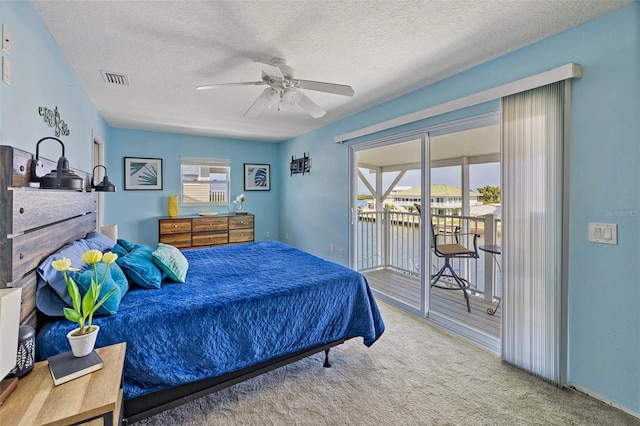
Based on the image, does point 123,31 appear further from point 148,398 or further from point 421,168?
point 421,168

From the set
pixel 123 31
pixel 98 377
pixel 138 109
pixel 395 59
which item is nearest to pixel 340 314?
pixel 98 377

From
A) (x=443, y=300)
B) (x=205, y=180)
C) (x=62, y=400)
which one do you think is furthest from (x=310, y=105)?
(x=205, y=180)

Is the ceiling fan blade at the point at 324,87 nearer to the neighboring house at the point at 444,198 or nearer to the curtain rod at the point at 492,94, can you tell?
the curtain rod at the point at 492,94

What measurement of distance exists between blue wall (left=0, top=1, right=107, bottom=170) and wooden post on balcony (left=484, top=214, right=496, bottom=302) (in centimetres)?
405

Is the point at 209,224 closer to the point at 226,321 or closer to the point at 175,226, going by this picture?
the point at 175,226

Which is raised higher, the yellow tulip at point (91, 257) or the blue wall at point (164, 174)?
the blue wall at point (164, 174)

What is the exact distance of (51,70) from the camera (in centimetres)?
204

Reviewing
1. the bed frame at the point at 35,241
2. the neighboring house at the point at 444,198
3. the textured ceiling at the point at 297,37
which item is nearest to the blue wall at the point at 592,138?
the textured ceiling at the point at 297,37

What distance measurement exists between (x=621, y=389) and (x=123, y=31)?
4.06 m

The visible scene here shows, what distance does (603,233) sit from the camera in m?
1.88

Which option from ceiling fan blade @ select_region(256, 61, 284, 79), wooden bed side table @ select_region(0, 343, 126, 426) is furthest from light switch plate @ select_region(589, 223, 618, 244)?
wooden bed side table @ select_region(0, 343, 126, 426)

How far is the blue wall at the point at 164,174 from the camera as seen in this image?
497 cm

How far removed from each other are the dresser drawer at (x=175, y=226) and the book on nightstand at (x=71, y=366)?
13.3 feet

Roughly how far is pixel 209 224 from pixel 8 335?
14.7 ft
